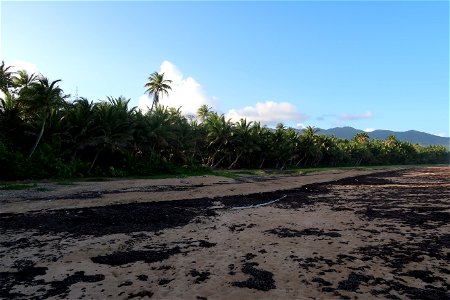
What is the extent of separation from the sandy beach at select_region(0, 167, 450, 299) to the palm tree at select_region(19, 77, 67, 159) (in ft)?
43.5

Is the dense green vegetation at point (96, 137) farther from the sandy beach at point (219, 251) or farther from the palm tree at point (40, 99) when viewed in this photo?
the sandy beach at point (219, 251)

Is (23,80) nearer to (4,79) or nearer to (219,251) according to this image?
(4,79)

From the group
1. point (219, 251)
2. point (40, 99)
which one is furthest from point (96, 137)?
point (219, 251)

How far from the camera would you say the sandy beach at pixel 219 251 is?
6031 mm

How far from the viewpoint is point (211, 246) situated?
865 cm

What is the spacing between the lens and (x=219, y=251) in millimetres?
8219

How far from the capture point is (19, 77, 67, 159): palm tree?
85.8 ft

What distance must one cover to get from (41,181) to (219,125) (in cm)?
2511

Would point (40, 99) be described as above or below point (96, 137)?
above

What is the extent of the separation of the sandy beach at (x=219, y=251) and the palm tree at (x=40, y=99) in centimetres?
1327

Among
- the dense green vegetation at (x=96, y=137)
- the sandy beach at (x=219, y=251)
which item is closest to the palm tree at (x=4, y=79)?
the dense green vegetation at (x=96, y=137)

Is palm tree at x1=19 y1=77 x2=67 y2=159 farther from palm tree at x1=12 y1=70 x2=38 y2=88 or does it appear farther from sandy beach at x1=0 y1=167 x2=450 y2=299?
sandy beach at x1=0 y1=167 x2=450 y2=299

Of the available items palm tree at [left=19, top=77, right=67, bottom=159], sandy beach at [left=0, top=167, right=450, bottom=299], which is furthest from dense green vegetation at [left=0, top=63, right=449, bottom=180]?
sandy beach at [left=0, top=167, right=450, bottom=299]

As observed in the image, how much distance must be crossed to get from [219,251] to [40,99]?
23323 mm
